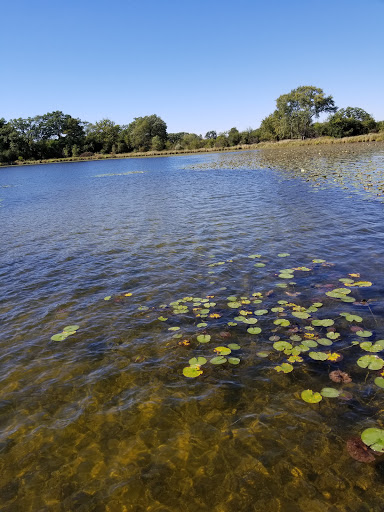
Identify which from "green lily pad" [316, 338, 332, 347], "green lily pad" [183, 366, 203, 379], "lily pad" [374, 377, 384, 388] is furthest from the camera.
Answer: "green lily pad" [316, 338, 332, 347]

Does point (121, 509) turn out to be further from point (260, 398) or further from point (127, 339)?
point (127, 339)

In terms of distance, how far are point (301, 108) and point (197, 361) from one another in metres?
105

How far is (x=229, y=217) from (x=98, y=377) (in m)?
11.1

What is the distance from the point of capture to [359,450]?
329cm

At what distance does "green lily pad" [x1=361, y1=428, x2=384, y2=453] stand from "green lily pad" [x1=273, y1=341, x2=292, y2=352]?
167 cm

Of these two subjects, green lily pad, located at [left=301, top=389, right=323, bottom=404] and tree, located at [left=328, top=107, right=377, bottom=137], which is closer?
green lily pad, located at [left=301, top=389, right=323, bottom=404]

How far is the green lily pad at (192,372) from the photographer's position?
15.2 ft

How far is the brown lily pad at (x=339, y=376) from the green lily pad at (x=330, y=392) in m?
0.20

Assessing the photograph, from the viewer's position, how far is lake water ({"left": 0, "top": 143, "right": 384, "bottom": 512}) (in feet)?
10.2

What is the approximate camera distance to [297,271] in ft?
26.1

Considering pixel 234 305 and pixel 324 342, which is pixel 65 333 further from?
pixel 324 342

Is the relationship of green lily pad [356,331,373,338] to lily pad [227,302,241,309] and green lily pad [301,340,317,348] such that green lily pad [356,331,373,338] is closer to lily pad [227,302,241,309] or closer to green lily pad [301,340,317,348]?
green lily pad [301,340,317,348]

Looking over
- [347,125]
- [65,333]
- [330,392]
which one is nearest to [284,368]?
[330,392]

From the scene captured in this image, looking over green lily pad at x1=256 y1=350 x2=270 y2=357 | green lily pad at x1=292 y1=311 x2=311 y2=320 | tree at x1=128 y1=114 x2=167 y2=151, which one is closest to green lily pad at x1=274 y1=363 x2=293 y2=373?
green lily pad at x1=256 y1=350 x2=270 y2=357
